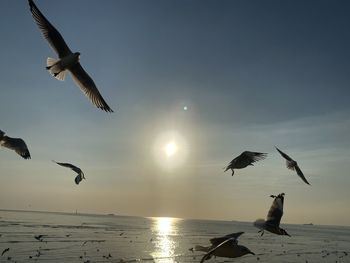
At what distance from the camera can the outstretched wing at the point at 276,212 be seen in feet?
27.7

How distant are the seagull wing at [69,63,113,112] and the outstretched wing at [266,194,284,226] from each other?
7921 millimetres

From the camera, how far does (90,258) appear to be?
47.1 m

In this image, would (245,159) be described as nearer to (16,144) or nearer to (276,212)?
(276,212)

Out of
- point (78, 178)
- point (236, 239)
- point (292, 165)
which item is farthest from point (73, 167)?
point (236, 239)

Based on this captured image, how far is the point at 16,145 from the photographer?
17.1 m

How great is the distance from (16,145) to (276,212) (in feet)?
39.8

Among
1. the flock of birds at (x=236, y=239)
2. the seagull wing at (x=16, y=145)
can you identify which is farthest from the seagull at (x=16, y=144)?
the flock of birds at (x=236, y=239)

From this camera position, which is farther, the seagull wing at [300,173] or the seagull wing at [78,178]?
the seagull wing at [78,178]

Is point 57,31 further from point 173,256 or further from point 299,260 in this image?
point 299,260

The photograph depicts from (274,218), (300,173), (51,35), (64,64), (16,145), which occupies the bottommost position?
(274,218)

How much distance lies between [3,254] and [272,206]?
43988mm

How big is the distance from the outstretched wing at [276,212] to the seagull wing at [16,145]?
11498 millimetres

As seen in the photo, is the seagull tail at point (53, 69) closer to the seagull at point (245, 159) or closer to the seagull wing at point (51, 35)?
the seagull wing at point (51, 35)

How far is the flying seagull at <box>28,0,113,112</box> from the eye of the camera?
13.8 metres
